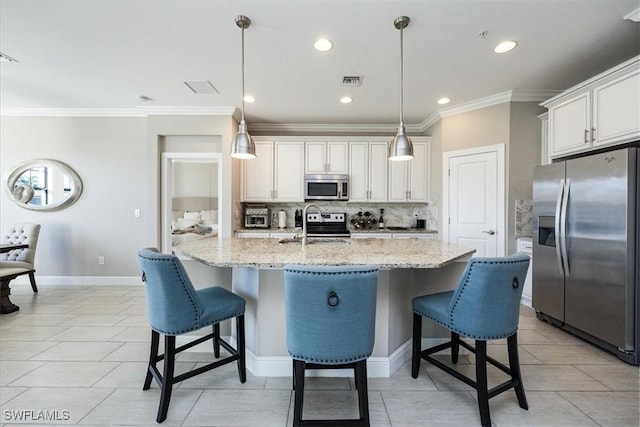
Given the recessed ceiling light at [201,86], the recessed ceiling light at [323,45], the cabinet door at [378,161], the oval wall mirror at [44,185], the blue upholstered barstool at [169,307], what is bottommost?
the blue upholstered barstool at [169,307]

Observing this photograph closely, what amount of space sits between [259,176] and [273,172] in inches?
8.8

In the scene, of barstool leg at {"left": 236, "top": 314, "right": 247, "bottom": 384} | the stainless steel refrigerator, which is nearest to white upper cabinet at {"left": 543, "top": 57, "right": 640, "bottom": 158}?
the stainless steel refrigerator

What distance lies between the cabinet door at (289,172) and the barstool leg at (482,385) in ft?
11.0

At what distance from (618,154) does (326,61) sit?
Answer: 245cm

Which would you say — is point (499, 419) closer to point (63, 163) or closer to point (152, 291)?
point (152, 291)

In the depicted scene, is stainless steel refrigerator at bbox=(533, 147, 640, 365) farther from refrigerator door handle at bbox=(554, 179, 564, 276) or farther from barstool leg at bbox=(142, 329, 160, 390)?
barstool leg at bbox=(142, 329, 160, 390)

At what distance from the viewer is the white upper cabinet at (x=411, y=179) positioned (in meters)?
4.51

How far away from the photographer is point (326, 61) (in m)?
2.74

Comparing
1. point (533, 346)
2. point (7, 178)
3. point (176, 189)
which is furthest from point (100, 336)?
point (533, 346)

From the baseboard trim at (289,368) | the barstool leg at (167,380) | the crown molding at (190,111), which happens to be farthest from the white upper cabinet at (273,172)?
the barstool leg at (167,380)

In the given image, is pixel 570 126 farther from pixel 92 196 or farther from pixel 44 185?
pixel 44 185

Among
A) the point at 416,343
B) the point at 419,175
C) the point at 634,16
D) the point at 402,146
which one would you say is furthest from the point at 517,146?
the point at 416,343

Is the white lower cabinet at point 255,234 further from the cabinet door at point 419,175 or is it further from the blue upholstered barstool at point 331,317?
the blue upholstered barstool at point 331,317

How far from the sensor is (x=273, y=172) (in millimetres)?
4543
